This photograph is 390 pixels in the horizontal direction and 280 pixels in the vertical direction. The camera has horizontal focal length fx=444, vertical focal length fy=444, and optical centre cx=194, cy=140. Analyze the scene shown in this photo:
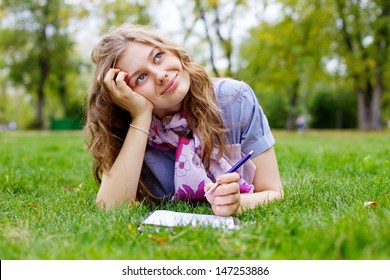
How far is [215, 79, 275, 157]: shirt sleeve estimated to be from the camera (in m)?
2.85

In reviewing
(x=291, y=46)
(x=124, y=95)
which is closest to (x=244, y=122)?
(x=124, y=95)

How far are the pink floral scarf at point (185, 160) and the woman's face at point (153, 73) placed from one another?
7.4 inches

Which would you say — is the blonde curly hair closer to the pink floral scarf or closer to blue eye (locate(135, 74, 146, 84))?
the pink floral scarf

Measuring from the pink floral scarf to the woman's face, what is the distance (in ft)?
0.61

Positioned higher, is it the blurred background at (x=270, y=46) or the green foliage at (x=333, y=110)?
the blurred background at (x=270, y=46)

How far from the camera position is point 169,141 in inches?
112

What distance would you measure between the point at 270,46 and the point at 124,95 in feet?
70.3

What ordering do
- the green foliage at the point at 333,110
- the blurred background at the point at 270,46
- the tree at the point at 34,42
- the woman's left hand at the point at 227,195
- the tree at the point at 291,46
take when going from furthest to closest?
the green foliage at the point at 333,110
the tree at the point at 34,42
the tree at the point at 291,46
the blurred background at the point at 270,46
the woman's left hand at the point at 227,195

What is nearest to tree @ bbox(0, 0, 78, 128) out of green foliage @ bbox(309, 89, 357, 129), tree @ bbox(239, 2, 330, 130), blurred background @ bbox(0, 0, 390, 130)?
blurred background @ bbox(0, 0, 390, 130)

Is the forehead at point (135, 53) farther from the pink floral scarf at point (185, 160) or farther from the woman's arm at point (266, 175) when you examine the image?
the woman's arm at point (266, 175)

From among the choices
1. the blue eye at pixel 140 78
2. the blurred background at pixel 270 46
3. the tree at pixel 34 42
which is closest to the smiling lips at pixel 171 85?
the blue eye at pixel 140 78

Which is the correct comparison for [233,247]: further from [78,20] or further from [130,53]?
[78,20]

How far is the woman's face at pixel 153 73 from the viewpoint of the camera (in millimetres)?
2641

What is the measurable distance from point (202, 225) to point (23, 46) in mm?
29382
